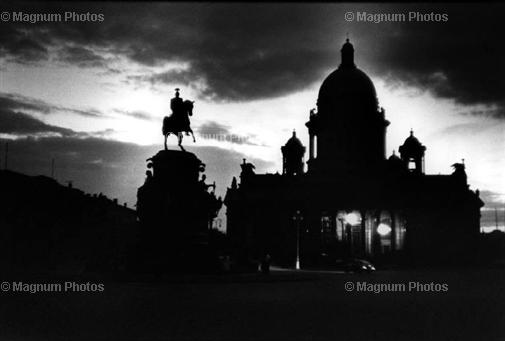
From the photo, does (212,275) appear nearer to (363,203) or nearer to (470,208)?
(363,203)

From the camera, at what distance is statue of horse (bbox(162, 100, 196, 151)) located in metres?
34.6

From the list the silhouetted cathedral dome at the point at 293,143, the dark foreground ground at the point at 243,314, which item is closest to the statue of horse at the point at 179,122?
the dark foreground ground at the point at 243,314

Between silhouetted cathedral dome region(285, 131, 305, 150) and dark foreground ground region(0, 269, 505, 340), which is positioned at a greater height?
silhouetted cathedral dome region(285, 131, 305, 150)

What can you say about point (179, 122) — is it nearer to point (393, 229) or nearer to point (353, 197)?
point (353, 197)

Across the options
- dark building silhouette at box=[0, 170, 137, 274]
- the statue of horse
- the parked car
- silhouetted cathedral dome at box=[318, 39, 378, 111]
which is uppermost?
silhouetted cathedral dome at box=[318, 39, 378, 111]

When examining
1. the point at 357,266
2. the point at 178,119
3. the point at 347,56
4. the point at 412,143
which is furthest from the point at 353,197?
the point at 178,119

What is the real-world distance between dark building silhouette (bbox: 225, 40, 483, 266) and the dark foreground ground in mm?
53666

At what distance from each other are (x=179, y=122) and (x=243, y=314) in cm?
1857

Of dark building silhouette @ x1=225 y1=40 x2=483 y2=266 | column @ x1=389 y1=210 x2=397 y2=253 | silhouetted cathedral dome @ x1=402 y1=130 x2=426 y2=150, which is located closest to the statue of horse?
dark building silhouette @ x1=225 y1=40 x2=483 y2=266

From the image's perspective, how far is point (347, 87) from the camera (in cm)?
8975

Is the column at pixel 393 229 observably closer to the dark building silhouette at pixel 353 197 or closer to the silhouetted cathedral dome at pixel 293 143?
the dark building silhouette at pixel 353 197

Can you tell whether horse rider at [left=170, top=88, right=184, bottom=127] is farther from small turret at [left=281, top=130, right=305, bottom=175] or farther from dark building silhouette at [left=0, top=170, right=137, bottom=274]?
small turret at [left=281, top=130, right=305, bottom=175]

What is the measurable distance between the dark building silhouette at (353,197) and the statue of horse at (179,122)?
45.0m

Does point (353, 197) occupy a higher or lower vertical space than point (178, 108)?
lower
